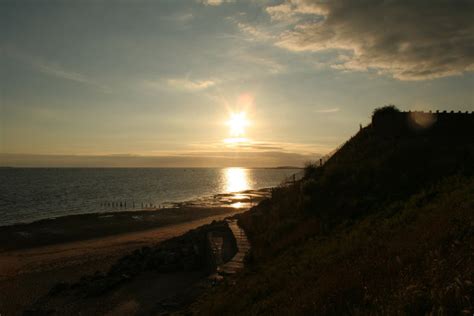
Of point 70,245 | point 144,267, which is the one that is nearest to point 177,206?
point 70,245

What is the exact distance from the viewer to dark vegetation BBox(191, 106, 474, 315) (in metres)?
6.71

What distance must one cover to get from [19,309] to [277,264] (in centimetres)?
1481

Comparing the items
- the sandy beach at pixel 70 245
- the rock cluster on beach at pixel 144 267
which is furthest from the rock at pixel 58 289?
the sandy beach at pixel 70 245

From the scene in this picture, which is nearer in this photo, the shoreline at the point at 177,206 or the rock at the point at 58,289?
the rock at the point at 58,289

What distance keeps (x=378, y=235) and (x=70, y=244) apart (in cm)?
3498

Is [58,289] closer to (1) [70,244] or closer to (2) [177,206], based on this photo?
(1) [70,244]

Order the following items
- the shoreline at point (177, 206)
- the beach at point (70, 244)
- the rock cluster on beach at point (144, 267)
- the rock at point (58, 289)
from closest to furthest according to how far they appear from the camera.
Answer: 1. the rock cluster on beach at point (144, 267)
2. the rock at point (58, 289)
3. the beach at point (70, 244)
4. the shoreline at point (177, 206)

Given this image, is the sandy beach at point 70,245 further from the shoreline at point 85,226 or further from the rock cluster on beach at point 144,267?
the rock cluster on beach at point 144,267

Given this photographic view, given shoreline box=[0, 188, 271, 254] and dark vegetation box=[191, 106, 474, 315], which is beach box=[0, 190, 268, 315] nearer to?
shoreline box=[0, 188, 271, 254]

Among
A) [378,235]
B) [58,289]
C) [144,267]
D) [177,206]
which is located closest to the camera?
[378,235]

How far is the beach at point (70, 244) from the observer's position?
77.8 feet

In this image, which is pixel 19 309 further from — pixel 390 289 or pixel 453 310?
pixel 453 310

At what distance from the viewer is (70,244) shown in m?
38.5

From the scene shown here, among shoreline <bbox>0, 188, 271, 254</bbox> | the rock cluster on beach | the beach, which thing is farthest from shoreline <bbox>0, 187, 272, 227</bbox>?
the rock cluster on beach
